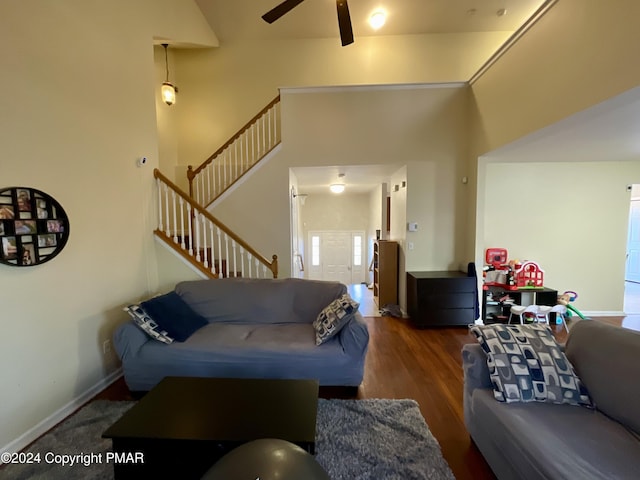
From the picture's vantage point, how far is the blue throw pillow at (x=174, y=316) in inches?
94.0

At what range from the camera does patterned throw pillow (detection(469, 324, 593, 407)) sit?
59.6 inches

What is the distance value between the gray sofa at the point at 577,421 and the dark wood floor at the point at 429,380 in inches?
6.2

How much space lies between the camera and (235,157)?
465 cm

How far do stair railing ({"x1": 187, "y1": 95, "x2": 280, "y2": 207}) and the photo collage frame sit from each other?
2.37 meters

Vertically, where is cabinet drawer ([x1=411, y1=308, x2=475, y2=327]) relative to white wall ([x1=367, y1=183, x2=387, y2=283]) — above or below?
below

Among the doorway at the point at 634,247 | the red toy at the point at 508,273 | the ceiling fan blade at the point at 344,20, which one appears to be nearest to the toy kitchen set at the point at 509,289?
the red toy at the point at 508,273

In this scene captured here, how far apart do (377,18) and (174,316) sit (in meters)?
5.12

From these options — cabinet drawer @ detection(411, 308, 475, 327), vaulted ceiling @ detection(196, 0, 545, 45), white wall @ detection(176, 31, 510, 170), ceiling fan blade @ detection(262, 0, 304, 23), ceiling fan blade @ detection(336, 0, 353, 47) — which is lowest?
cabinet drawer @ detection(411, 308, 475, 327)

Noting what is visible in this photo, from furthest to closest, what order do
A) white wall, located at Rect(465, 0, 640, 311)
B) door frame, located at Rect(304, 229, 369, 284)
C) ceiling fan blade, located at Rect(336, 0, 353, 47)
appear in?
door frame, located at Rect(304, 229, 369, 284), ceiling fan blade, located at Rect(336, 0, 353, 47), white wall, located at Rect(465, 0, 640, 311)

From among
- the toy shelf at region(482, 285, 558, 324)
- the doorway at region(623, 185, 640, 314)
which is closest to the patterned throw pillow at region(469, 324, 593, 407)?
the toy shelf at region(482, 285, 558, 324)

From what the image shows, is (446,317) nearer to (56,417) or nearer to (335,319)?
(335,319)

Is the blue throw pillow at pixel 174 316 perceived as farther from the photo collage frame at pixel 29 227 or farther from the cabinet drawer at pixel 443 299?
the cabinet drawer at pixel 443 299

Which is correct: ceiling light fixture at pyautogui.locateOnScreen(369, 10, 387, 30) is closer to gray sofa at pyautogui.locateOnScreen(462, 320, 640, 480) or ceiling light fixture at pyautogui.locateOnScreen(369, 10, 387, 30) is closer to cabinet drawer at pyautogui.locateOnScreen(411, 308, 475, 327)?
cabinet drawer at pyautogui.locateOnScreen(411, 308, 475, 327)

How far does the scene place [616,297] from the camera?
14.6ft
